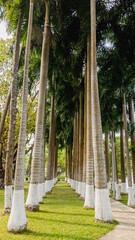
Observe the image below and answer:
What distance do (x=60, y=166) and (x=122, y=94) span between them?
46245 millimetres

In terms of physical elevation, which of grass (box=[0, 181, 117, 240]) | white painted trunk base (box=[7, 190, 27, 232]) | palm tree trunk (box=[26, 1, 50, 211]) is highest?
palm tree trunk (box=[26, 1, 50, 211])

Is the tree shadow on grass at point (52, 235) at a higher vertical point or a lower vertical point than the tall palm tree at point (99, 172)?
lower

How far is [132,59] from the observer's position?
14.3m

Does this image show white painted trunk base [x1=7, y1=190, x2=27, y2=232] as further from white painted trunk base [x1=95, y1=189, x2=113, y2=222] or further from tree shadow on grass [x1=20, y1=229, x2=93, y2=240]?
white painted trunk base [x1=95, y1=189, x2=113, y2=222]

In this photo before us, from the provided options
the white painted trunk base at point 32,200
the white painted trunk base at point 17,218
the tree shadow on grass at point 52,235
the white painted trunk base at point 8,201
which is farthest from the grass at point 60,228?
the white painted trunk base at point 8,201

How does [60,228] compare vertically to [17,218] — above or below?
below

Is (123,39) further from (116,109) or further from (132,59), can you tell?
(116,109)

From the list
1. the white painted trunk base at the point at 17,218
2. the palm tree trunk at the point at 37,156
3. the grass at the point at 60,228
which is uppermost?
the palm tree trunk at the point at 37,156

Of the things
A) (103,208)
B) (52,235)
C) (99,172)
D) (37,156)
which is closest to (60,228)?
(52,235)

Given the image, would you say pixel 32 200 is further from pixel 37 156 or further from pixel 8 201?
pixel 37 156

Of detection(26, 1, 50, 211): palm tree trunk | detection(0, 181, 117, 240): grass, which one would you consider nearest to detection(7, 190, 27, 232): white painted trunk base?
detection(0, 181, 117, 240): grass

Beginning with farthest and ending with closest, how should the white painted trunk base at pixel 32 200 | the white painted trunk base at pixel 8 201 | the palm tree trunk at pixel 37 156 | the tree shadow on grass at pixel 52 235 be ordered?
the palm tree trunk at pixel 37 156 → the white painted trunk base at pixel 32 200 → the white painted trunk base at pixel 8 201 → the tree shadow on grass at pixel 52 235

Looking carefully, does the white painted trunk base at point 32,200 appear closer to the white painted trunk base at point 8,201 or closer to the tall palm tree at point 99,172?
the white painted trunk base at point 8,201

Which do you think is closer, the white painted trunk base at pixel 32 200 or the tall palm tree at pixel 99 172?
the tall palm tree at pixel 99 172
